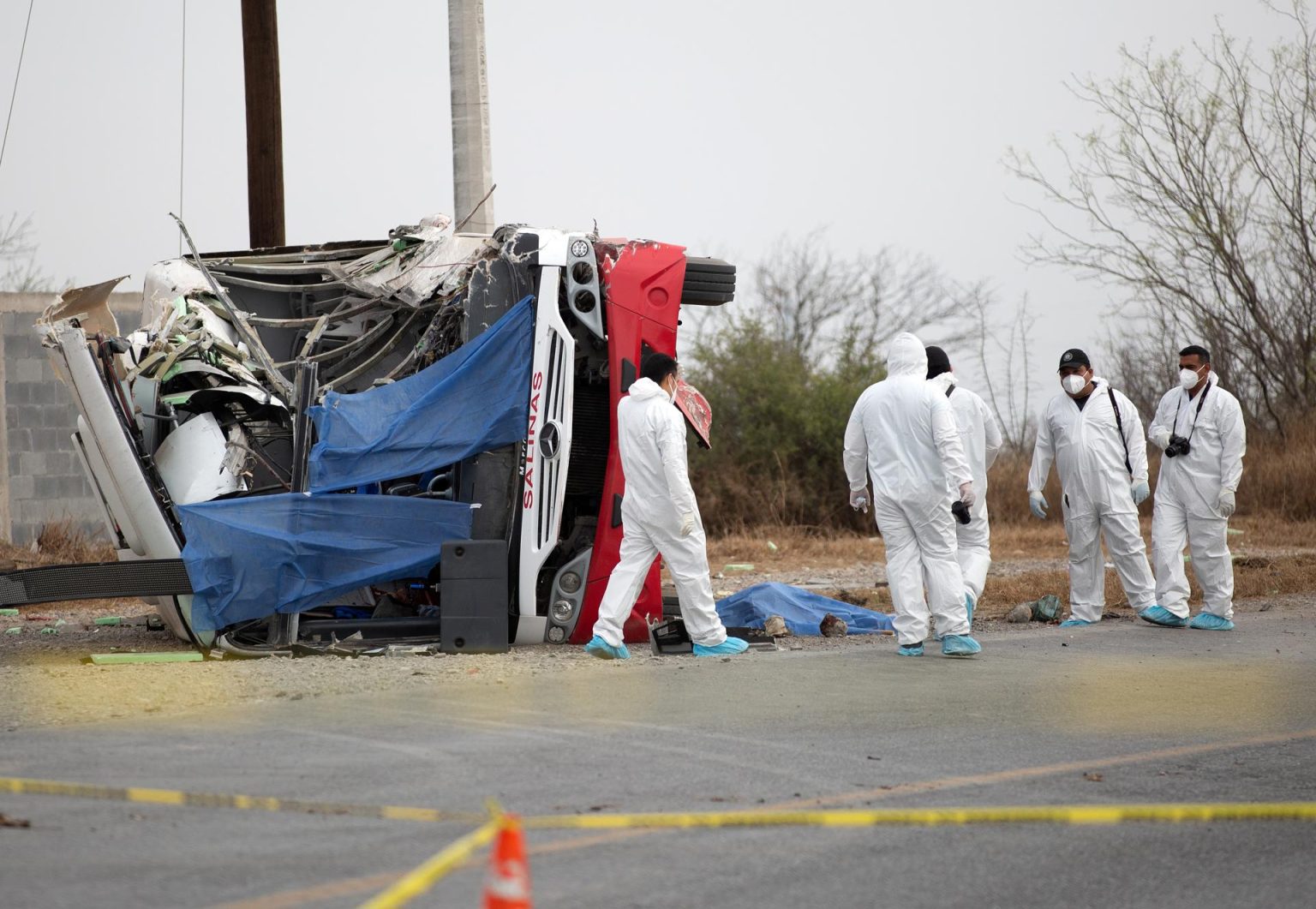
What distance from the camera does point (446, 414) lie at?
33.3ft

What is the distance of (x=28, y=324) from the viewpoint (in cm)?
1669

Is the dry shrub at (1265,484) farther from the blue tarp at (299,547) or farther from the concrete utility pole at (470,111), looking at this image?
the blue tarp at (299,547)

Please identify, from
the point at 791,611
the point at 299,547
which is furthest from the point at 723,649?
the point at 299,547

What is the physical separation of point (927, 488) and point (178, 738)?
516 cm

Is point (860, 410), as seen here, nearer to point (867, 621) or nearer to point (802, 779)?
point (867, 621)

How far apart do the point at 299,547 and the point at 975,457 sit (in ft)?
16.5

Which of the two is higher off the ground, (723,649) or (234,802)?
(234,802)

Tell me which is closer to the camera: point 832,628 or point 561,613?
point 561,613

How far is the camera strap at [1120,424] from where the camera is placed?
11.8 m

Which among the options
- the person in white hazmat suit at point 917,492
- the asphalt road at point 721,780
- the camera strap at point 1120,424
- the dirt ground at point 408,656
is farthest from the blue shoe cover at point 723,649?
the camera strap at point 1120,424

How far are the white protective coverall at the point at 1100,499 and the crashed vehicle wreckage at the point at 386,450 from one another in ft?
10.3

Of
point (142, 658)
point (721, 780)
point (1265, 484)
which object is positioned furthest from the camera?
point (1265, 484)

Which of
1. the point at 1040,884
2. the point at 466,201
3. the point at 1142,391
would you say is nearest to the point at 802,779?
the point at 1040,884

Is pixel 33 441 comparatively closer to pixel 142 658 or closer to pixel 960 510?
pixel 142 658
